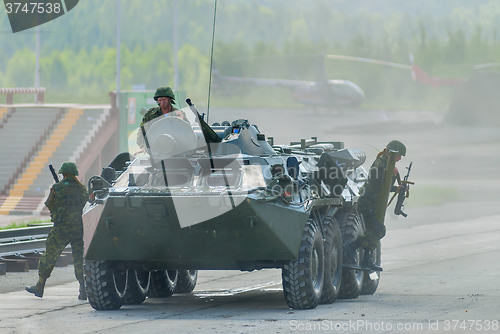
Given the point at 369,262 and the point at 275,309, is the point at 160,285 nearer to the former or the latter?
the point at 275,309

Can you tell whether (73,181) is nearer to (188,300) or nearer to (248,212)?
(188,300)

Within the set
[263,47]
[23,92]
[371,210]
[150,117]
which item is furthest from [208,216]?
[263,47]

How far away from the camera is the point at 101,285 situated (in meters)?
10.8

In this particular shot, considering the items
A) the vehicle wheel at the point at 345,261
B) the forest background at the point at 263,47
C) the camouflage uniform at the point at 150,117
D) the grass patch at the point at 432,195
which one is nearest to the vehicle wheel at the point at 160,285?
the camouflage uniform at the point at 150,117

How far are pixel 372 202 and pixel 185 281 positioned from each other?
298 centimetres

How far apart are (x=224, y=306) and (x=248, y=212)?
1840mm

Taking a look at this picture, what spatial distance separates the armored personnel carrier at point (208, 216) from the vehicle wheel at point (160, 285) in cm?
64

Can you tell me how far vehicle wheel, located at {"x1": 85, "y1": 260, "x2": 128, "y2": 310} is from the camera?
10773 millimetres

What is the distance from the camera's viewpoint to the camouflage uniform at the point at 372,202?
40.7ft

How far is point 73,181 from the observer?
12.2m

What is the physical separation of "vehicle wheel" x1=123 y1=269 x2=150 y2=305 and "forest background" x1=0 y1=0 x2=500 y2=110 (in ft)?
123

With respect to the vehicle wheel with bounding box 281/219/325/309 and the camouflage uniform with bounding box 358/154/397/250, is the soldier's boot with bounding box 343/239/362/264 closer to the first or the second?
the camouflage uniform with bounding box 358/154/397/250

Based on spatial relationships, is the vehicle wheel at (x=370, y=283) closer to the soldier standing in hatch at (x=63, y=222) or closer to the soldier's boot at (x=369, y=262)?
the soldier's boot at (x=369, y=262)

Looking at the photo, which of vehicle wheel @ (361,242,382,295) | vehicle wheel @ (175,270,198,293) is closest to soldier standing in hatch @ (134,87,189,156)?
vehicle wheel @ (175,270,198,293)
